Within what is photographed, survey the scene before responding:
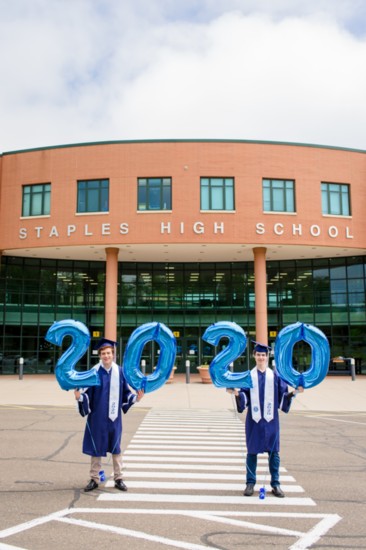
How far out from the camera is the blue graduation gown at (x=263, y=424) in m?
7.34

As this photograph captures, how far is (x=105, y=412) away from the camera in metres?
7.49

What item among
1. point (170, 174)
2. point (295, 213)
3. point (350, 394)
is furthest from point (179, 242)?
point (350, 394)

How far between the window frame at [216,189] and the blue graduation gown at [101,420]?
21882 mm

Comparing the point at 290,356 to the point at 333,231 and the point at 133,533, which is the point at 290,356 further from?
the point at 333,231

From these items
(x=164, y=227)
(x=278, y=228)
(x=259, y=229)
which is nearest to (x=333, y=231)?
(x=278, y=228)

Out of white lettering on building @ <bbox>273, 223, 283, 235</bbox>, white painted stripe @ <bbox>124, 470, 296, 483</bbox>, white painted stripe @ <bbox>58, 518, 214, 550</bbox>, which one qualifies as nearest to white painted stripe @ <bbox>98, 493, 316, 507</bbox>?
white painted stripe @ <bbox>58, 518, 214, 550</bbox>

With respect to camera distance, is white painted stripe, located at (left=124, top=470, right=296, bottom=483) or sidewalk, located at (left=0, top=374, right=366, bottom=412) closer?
white painted stripe, located at (left=124, top=470, right=296, bottom=483)

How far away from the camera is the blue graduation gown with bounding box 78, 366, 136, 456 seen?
7.39 meters

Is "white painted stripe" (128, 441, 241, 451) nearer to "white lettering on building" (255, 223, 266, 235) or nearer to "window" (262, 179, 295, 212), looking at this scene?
"white lettering on building" (255, 223, 266, 235)

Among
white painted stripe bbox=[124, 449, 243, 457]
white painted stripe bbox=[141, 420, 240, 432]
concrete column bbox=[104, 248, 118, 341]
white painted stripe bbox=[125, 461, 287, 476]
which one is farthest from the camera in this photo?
concrete column bbox=[104, 248, 118, 341]

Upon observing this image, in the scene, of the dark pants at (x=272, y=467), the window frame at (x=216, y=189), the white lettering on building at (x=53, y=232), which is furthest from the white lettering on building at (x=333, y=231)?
the dark pants at (x=272, y=467)

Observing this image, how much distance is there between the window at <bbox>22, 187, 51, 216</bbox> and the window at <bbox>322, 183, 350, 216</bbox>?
15.6 metres

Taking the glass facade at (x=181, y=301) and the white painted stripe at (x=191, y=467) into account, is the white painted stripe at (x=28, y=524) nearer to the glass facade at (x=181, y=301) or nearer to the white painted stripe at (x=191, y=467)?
the white painted stripe at (x=191, y=467)

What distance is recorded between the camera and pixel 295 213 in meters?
29.1
